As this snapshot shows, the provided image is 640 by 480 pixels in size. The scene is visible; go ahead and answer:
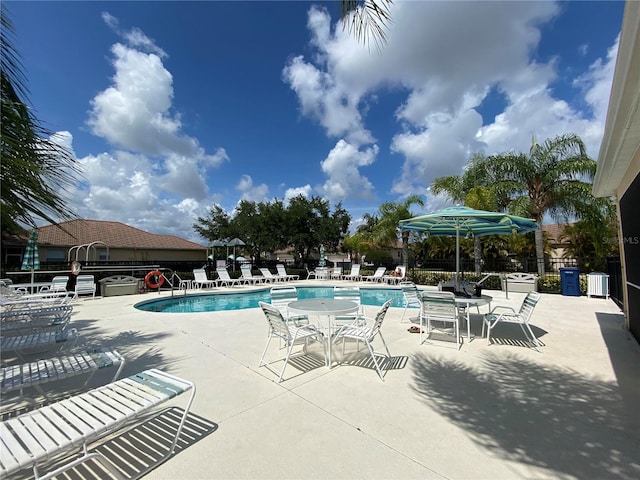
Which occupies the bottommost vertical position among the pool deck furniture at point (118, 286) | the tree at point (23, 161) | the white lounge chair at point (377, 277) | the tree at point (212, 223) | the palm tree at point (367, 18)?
the pool deck furniture at point (118, 286)

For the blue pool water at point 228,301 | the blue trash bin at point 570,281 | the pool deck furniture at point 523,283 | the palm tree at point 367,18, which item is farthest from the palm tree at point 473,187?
the palm tree at point 367,18

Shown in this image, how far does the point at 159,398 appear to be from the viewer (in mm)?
2316

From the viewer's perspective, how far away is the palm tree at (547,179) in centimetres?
1503

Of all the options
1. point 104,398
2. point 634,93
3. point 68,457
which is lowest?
point 68,457

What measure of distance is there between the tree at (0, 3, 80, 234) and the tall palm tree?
19.8 meters

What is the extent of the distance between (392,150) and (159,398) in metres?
22.5

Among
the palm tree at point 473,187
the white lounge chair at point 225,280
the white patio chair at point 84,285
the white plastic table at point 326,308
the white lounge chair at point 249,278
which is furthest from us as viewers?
the white lounge chair at point 249,278

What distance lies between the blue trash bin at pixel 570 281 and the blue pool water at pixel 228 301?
602 cm

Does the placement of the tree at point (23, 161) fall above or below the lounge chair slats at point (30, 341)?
above

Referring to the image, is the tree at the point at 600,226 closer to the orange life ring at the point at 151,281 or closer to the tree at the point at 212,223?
the orange life ring at the point at 151,281

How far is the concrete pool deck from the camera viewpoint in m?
2.18

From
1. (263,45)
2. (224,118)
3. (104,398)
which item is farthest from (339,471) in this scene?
(224,118)

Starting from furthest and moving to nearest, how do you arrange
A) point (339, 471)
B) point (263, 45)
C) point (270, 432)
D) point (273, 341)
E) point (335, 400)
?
1. point (263, 45)
2. point (273, 341)
3. point (335, 400)
4. point (270, 432)
5. point (339, 471)

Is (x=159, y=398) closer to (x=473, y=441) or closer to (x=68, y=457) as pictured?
(x=68, y=457)
